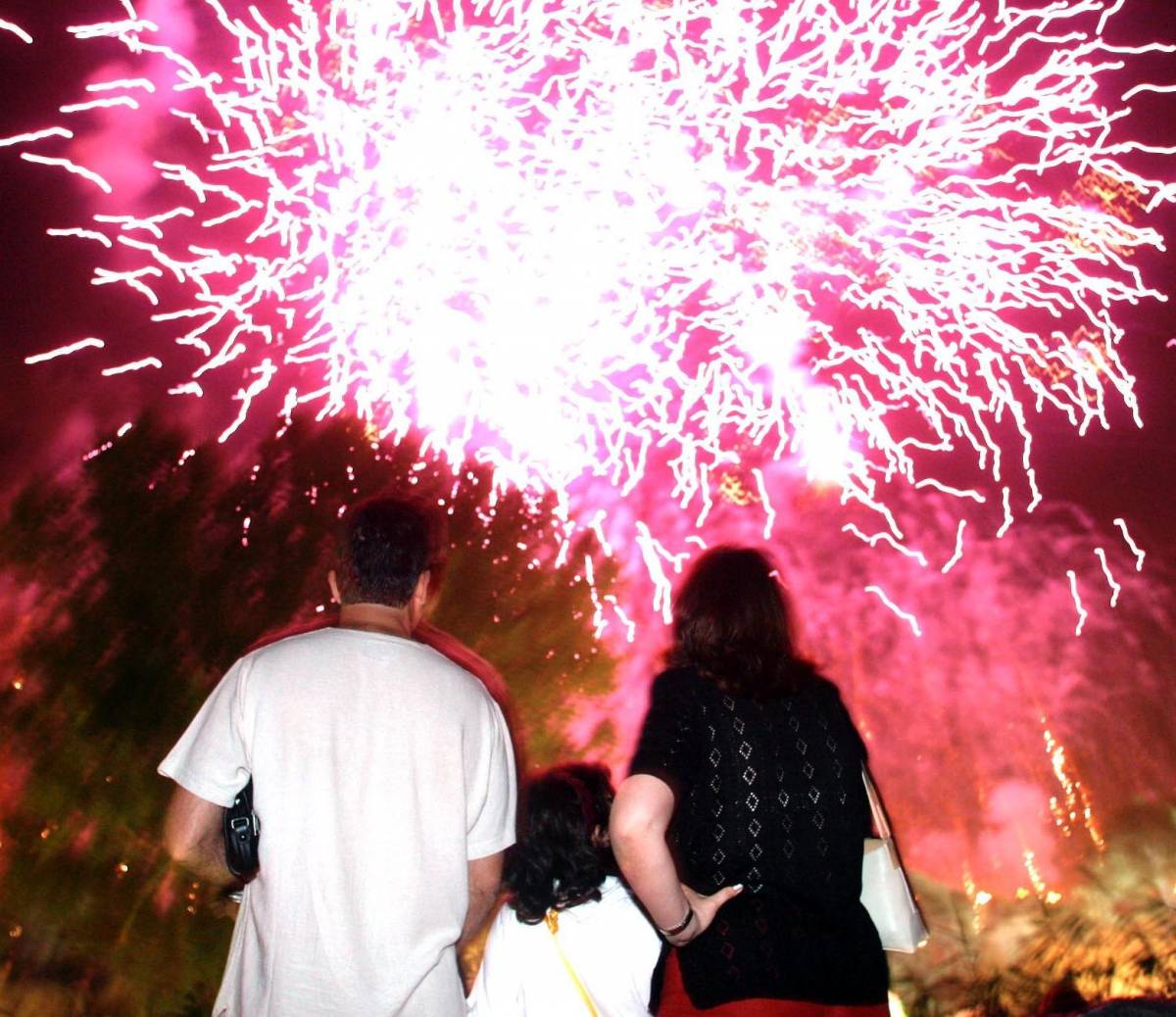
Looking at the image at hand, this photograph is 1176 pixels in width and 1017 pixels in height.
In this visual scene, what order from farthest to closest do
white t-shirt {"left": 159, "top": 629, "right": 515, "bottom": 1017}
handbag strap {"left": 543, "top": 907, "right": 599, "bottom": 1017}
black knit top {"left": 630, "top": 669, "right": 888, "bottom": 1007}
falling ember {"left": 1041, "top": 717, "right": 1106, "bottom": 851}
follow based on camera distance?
1. falling ember {"left": 1041, "top": 717, "right": 1106, "bottom": 851}
2. handbag strap {"left": 543, "top": 907, "right": 599, "bottom": 1017}
3. black knit top {"left": 630, "top": 669, "right": 888, "bottom": 1007}
4. white t-shirt {"left": 159, "top": 629, "right": 515, "bottom": 1017}

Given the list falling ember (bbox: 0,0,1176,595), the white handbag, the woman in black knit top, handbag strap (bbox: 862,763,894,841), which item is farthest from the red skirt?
falling ember (bbox: 0,0,1176,595)

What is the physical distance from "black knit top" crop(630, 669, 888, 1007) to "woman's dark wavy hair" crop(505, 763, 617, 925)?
49 cm

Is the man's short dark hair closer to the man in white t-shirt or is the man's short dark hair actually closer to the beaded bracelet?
the man in white t-shirt

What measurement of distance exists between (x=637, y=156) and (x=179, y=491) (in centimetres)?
369

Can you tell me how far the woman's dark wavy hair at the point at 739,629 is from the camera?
2.14m

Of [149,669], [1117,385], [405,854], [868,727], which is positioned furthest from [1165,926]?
[149,669]

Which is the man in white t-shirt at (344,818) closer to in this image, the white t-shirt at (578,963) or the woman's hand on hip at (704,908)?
the woman's hand on hip at (704,908)

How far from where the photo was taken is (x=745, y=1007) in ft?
6.48

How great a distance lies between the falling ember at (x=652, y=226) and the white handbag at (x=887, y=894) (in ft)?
9.68

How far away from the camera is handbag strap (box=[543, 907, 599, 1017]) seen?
2469 mm

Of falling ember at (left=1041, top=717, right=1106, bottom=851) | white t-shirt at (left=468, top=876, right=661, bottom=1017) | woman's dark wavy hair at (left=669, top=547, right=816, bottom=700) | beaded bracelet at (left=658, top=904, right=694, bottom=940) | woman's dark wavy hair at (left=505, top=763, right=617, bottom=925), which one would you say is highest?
woman's dark wavy hair at (left=669, top=547, right=816, bottom=700)

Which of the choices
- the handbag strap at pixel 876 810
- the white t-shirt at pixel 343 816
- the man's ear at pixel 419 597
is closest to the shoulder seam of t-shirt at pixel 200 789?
the white t-shirt at pixel 343 816

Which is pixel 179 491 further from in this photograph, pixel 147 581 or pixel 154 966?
pixel 154 966

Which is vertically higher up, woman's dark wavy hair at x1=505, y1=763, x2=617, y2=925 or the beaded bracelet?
the beaded bracelet
